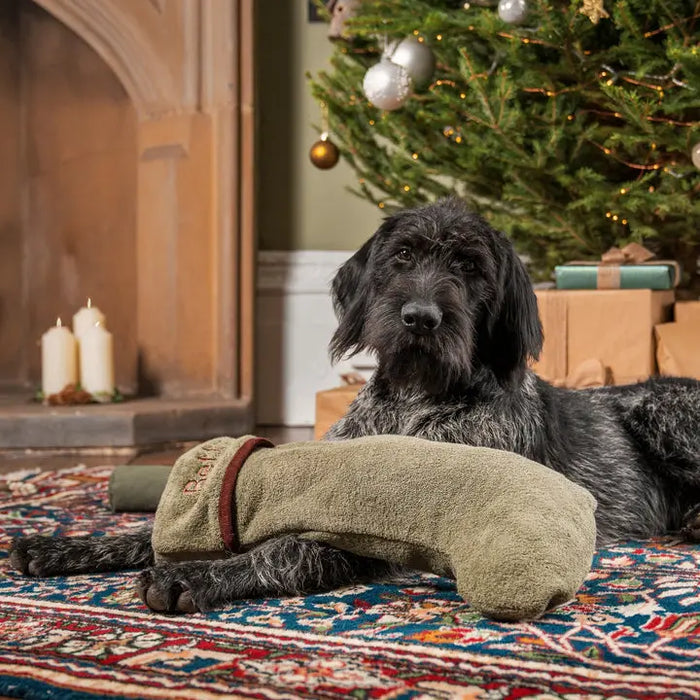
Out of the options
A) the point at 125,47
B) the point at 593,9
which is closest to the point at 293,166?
the point at 125,47

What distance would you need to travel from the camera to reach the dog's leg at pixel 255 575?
68.0 inches

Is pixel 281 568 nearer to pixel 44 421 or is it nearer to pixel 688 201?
pixel 688 201

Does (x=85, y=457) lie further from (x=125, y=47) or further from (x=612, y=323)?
(x=612, y=323)

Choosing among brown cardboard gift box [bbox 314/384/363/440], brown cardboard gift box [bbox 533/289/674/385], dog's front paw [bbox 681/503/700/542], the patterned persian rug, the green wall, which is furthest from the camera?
the green wall

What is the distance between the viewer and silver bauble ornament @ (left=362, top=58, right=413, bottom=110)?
3.76m

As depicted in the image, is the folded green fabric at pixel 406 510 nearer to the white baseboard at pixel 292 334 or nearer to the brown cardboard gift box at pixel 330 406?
the brown cardboard gift box at pixel 330 406

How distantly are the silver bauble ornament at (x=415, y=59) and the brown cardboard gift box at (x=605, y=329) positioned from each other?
94cm

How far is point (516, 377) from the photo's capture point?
231cm

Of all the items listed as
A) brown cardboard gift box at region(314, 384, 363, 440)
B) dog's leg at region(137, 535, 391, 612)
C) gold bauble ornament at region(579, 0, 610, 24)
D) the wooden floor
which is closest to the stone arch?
the wooden floor

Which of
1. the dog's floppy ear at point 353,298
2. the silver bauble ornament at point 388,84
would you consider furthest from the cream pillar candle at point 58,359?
the dog's floppy ear at point 353,298

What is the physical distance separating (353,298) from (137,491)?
820 millimetres

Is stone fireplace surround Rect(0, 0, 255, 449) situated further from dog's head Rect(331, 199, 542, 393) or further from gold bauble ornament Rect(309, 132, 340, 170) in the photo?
dog's head Rect(331, 199, 542, 393)

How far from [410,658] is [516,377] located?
943 mm

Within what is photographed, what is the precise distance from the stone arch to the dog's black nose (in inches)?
117
